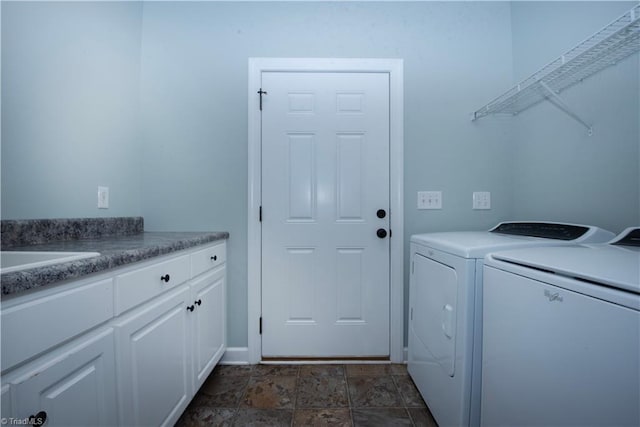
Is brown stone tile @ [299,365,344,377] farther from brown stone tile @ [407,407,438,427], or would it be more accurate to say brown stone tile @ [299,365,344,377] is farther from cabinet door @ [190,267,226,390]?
cabinet door @ [190,267,226,390]

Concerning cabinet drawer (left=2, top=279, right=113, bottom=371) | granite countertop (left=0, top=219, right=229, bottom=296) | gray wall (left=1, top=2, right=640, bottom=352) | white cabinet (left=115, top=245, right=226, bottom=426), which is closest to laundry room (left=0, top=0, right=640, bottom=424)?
gray wall (left=1, top=2, right=640, bottom=352)

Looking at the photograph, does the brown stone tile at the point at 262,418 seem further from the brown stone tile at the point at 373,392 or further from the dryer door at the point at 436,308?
the dryer door at the point at 436,308

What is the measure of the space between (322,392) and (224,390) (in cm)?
57

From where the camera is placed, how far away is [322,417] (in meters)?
1.25

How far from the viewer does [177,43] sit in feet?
5.65

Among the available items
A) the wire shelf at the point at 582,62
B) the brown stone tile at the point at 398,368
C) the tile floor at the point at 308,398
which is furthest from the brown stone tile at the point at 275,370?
the wire shelf at the point at 582,62

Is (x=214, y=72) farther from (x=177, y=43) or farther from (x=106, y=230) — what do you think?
(x=106, y=230)

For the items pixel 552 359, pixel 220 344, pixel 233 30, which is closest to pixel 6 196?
pixel 220 344

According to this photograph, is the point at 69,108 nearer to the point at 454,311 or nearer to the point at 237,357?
the point at 237,357

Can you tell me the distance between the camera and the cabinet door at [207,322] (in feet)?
4.18

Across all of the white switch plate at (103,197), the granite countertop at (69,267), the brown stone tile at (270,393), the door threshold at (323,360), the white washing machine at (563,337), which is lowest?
the brown stone tile at (270,393)

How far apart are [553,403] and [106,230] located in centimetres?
200

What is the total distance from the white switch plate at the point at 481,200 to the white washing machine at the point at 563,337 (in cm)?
77

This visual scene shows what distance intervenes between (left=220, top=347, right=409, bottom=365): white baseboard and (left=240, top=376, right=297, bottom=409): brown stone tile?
7.3 inches
